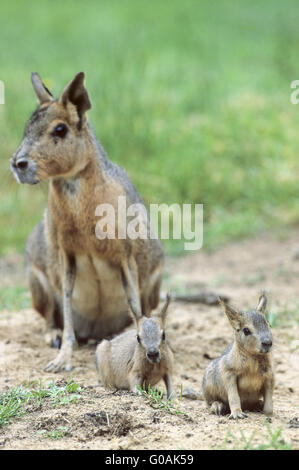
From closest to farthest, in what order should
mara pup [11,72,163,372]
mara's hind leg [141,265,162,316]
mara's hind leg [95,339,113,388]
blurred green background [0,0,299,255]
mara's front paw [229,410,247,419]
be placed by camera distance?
mara's front paw [229,410,247,419] < mara's hind leg [95,339,113,388] < mara pup [11,72,163,372] < mara's hind leg [141,265,162,316] < blurred green background [0,0,299,255]

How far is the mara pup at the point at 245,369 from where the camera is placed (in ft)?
14.3

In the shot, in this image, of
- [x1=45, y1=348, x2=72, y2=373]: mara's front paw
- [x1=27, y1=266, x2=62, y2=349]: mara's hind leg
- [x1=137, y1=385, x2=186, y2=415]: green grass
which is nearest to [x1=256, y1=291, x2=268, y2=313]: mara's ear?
[x1=137, y1=385, x2=186, y2=415]: green grass

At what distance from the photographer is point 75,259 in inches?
239

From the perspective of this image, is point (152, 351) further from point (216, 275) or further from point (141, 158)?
point (141, 158)

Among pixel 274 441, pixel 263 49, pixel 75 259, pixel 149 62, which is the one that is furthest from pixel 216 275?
pixel 263 49

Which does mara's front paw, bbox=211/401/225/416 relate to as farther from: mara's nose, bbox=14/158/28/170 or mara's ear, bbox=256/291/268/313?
mara's nose, bbox=14/158/28/170

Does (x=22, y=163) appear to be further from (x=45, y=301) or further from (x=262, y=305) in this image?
(x=262, y=305)

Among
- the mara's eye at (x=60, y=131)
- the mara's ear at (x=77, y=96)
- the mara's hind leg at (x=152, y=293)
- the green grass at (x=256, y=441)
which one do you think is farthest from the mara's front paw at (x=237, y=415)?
the mara's ear at (x=77, y=96)

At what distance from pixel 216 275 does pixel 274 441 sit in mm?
5315

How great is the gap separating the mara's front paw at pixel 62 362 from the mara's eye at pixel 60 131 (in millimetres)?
1616

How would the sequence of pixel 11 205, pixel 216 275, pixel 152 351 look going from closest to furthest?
1. pixel 152 351
2. pixel 216 275
3. pixel 11 205

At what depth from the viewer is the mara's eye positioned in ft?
18.5

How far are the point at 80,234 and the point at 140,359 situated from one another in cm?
131

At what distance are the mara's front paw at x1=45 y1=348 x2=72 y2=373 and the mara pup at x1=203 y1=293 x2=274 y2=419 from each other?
5.04 ft
